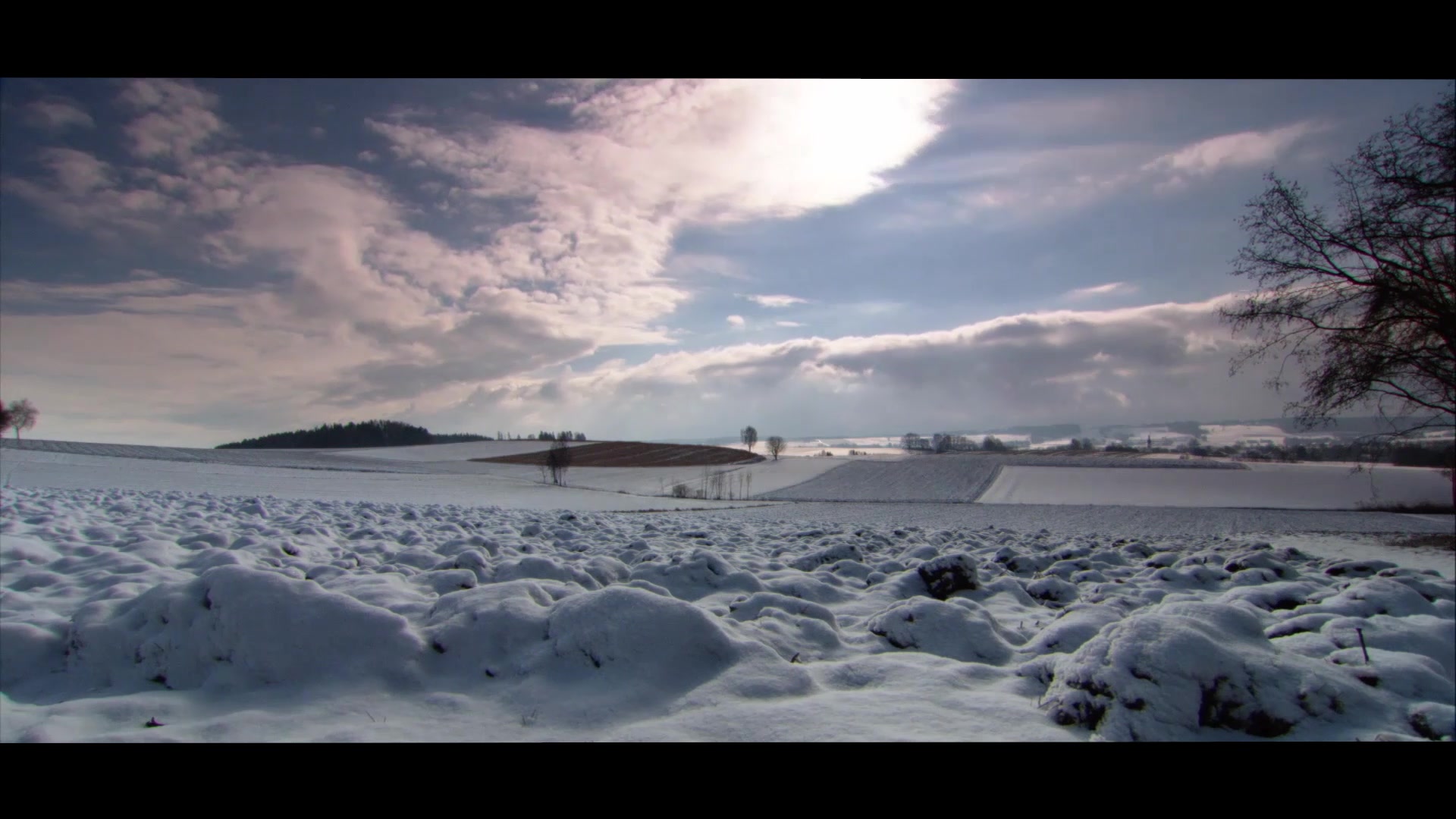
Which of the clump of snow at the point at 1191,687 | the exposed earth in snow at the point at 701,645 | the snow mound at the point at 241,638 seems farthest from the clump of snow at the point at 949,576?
the snow mound at the point at 241,638

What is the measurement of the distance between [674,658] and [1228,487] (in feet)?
84.4

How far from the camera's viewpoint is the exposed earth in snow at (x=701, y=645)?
7.38 ft

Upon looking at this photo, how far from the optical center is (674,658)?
2.77 metres

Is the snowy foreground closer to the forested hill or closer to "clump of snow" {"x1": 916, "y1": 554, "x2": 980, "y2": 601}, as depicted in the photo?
"clump of snow" {"x1": 916, "y1": 554, "x2": 980, "y2": 601}

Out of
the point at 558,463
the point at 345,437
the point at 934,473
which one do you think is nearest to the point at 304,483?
the point at 558,463

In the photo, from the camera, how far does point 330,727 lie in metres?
2.30

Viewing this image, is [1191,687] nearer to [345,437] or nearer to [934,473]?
[934,473]

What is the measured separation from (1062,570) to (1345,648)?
340cm

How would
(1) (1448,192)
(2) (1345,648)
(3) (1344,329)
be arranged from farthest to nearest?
(3) (1344,329) < (1) (1448,192) < (2) (1345,648)

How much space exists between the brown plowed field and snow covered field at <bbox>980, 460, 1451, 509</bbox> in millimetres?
25650

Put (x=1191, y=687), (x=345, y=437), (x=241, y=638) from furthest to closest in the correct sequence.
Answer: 1. (x=345, y=437)
2. (x=241, y=638)
3. (x=1191, y=687)

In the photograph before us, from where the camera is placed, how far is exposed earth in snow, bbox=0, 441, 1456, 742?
88.6 inches
